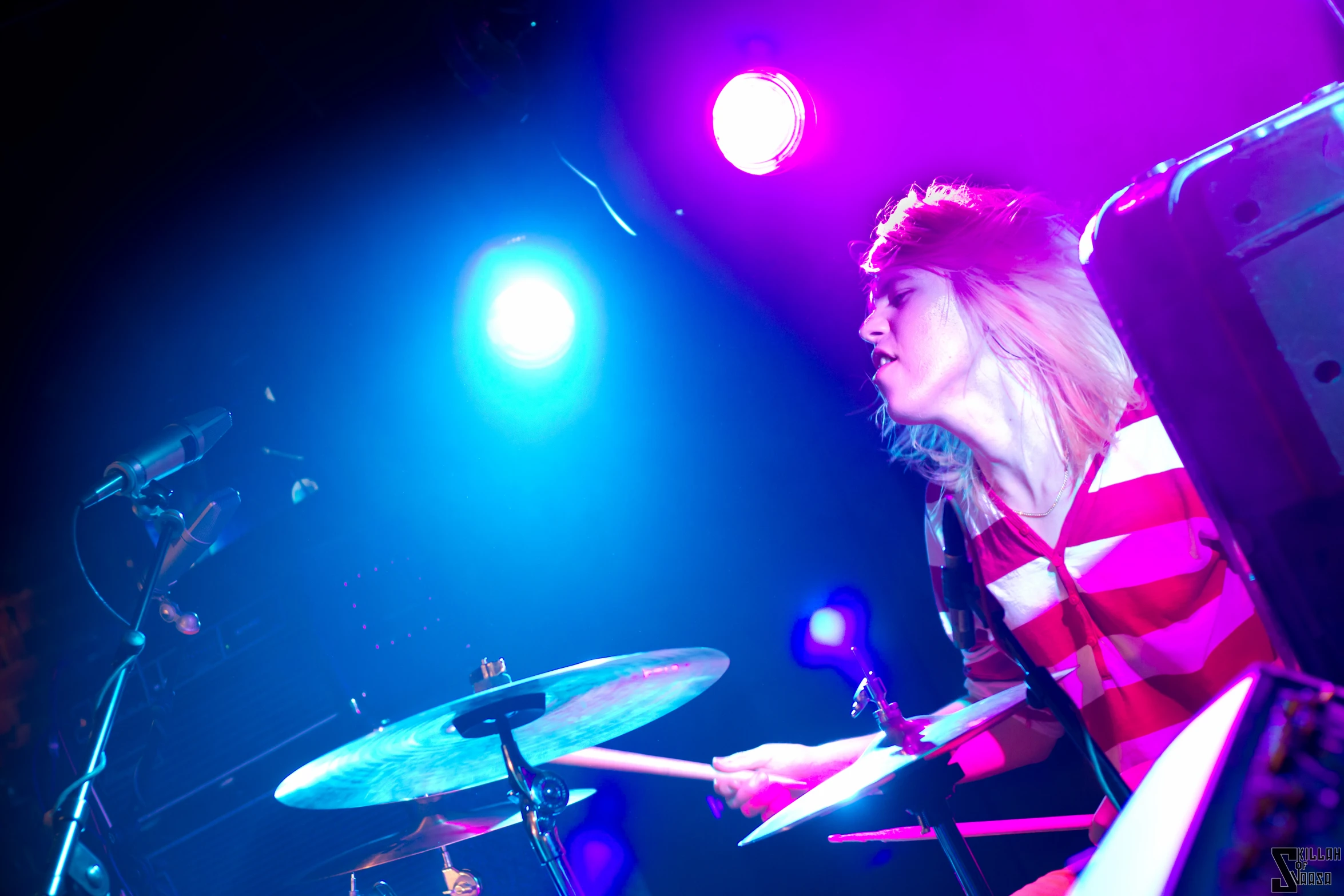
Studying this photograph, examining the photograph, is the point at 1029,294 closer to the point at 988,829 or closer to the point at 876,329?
the point at 876,329

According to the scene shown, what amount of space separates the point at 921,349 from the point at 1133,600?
29.4 inches

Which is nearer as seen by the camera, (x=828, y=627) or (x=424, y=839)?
(x=424, y=839)

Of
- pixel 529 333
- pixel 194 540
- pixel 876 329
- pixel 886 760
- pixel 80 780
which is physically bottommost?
pixel 886 760

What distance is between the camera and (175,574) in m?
2.54

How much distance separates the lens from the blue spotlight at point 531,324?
9.46 feet

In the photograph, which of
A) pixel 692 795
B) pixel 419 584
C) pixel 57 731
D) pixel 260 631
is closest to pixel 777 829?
pixel 692 795

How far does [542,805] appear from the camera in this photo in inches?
75.1

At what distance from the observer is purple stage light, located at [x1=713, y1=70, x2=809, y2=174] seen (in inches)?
81.8

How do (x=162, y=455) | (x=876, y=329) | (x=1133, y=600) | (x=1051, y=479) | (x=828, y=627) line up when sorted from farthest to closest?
(x=828, y=627) → (x=162, y=455) → (x=876, y=329) → (x=1051, y=479) → (x=1133, y=600)

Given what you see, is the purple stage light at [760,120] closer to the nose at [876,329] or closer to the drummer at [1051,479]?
the drummer at [1051,479]

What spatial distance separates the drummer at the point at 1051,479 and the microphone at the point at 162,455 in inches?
85.0

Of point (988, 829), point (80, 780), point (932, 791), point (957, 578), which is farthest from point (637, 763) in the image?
point (80, 780)

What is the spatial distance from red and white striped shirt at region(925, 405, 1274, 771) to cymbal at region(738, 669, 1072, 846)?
11cm

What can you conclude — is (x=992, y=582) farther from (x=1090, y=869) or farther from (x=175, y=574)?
(x=175, y=574)
